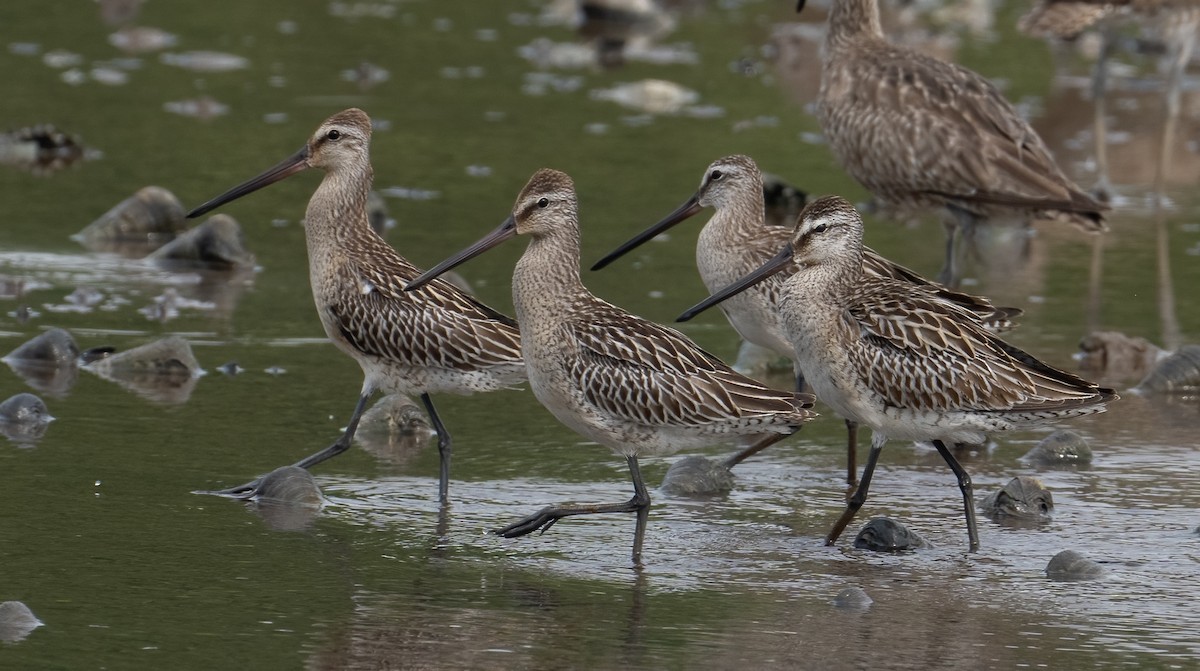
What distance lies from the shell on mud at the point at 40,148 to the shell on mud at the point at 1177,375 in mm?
8175

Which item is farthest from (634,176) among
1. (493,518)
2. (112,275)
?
(493,518)

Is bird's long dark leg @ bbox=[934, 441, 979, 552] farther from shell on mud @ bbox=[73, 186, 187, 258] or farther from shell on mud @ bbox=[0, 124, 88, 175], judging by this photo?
shell on mud @ bbox=[0, 124, 88, 175]

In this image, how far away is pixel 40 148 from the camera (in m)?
15.2

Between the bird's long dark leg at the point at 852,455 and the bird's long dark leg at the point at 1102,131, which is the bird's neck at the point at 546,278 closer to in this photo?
the bird's long dark leg at the point at 852,455

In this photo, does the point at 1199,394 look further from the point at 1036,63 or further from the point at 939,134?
the point at 1036,63

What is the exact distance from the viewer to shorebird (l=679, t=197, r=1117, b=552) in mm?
8312

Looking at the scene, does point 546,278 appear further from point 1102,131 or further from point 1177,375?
point 1102,131

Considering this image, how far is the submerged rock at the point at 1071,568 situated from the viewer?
793cm

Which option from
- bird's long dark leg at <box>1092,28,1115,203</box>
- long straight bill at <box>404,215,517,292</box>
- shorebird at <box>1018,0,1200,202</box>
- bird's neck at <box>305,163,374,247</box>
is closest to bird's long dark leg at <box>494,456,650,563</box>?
long straight bill at <box>404,215,517,292</box>

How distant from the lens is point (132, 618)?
23.2 feet

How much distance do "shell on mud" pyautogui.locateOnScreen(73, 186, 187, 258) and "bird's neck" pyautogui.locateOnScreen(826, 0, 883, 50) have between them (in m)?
4.44

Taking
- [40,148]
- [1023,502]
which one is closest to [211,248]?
[40,148]

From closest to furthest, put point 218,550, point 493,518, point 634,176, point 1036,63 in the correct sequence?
point 218,550, point 493,518, point 634,176, point 1036,63

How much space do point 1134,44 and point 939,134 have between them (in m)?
10.4
